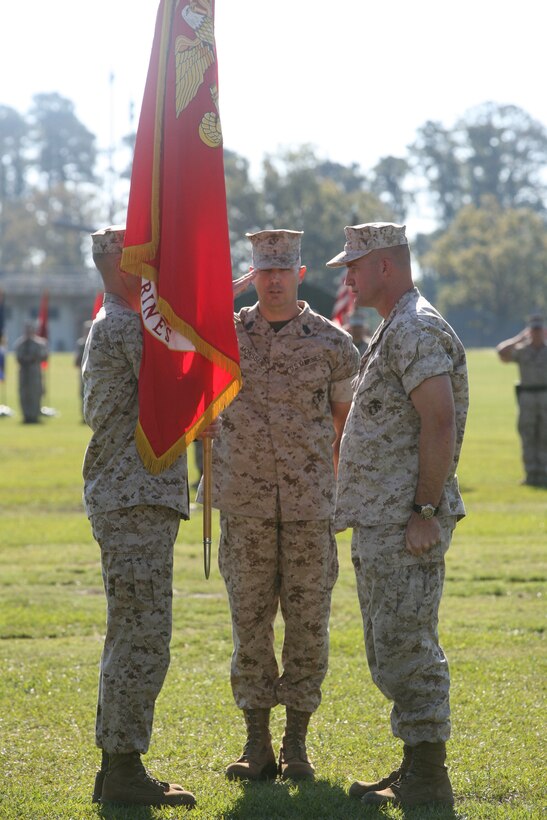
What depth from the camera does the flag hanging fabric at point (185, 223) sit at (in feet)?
18.2

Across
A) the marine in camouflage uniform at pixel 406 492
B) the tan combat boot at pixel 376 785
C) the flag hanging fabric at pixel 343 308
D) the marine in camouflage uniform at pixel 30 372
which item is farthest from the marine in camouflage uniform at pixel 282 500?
the marine in camouflage uniform at pixel 30 372

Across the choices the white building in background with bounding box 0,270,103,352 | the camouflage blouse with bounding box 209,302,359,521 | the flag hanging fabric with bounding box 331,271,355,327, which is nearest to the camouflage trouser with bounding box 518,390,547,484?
the flag hanging fabric with bounding box 331,271,355,327

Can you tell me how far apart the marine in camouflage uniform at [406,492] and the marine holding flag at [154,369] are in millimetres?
733

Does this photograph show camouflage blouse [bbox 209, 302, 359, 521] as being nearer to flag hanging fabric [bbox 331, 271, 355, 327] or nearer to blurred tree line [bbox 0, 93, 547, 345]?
flag hanging fabric [bbox 331, 271, 355, 327]

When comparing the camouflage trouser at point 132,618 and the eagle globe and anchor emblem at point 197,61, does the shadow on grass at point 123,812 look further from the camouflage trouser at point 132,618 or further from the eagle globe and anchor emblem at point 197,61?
the eagle globe and anchor emblem at point 197,61

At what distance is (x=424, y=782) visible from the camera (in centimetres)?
527

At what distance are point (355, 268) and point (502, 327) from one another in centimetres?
8973

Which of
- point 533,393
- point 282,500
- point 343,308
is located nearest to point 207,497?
point 282,500

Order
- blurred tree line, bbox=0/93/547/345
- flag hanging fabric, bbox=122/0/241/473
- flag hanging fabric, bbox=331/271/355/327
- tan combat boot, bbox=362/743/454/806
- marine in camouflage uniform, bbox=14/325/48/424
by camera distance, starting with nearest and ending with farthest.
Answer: tan combat boot, bbox=362/743/454/806, flag hanging fabric, bbox=122/0/241/473, flag hanging fabric, bbox=331/271/355/327, marine in camouflage uniform, bbox=14/325/48/424, blurred tree line, bbox=0/93/547/345

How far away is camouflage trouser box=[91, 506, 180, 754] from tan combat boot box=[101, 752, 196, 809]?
0.07 metres

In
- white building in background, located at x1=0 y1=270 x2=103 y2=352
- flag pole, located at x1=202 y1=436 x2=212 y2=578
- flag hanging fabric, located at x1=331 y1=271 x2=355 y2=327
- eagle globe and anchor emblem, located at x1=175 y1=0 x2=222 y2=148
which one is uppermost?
eagle globe and anchor emblem, located at x1=175 y1=0 x2=222 y2=148

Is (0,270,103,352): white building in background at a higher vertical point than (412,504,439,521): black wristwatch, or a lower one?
lower

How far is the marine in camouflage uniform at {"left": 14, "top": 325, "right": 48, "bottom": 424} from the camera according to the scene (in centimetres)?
3061

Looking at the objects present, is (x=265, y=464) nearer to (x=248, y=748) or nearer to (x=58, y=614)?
(x=248, y=748)
